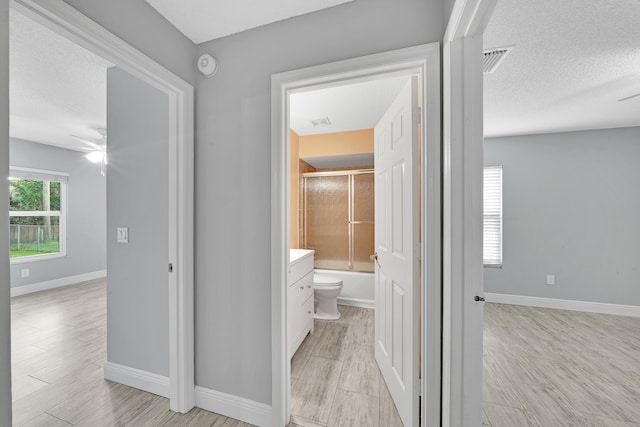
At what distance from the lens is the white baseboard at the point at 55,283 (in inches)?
148

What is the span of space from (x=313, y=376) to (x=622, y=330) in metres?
3.40

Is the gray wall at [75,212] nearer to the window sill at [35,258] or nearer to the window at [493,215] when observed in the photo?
the window sill at [35,258]

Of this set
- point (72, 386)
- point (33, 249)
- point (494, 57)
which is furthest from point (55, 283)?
point (494, 57)

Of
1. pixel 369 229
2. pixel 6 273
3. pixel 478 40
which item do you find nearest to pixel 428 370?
pixel 478 40

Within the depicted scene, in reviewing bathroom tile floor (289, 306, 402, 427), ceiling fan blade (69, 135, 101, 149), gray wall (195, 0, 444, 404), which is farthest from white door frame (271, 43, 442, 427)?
ceiling fan blade (69, 135, 101, 149)

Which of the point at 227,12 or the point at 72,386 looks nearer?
the point at 227,12

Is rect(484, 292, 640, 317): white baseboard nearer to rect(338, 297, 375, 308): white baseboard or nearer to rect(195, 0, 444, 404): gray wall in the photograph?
rect(338, 297, 375, 308): white baseboard

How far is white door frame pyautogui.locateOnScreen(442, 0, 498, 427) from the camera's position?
1.05m

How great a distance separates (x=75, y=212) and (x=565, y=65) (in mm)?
6707

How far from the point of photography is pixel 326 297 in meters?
2.97

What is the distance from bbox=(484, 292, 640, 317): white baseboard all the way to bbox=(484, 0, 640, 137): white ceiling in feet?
7.28

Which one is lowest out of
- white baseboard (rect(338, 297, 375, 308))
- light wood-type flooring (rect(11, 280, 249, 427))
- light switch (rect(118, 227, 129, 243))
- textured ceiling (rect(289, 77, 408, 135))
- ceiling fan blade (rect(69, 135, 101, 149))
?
light wood-type flooring (rect(11, 280, 249, 427))

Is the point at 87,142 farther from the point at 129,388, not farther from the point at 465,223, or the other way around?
the point at 465,223

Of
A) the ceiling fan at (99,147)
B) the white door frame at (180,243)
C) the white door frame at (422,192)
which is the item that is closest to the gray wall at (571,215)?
the white door frame at (422,192)
